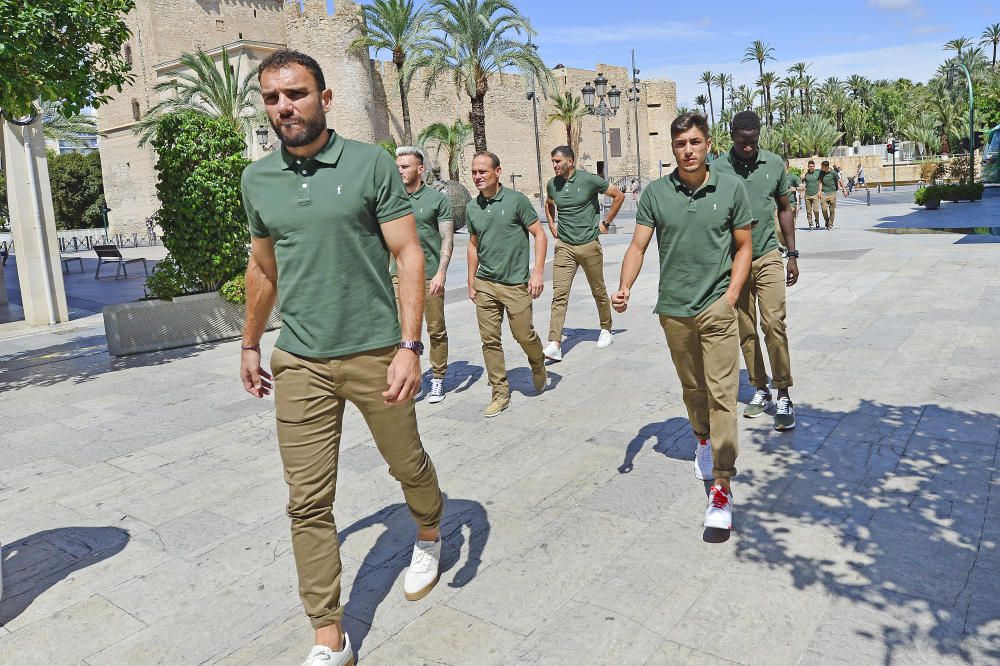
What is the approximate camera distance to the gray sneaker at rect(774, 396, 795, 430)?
5.04 meters

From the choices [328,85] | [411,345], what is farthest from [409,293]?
[328,85]

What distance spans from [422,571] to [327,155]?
1.65 m

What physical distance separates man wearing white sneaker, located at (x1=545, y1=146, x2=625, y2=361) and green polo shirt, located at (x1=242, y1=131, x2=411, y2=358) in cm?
464

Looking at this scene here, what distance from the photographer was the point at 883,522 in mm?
3703

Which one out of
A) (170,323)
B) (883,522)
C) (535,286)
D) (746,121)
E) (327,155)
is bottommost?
(883,522)

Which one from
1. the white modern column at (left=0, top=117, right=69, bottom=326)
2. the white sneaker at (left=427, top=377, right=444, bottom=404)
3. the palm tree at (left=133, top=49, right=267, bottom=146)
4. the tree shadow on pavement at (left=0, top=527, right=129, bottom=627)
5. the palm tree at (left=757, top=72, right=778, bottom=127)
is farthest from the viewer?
the palm tree at (left=757, top=72, right=778, bottom=127)

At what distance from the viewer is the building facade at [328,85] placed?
44.7 metres

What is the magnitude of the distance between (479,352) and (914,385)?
384cm

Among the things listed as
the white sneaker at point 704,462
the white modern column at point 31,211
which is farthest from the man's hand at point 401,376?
the white modern column at point 31,211

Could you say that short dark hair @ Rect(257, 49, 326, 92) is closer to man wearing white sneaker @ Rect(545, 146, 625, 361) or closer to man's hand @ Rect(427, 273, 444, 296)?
man's hand @ Rect(427, 273, 444, 296)

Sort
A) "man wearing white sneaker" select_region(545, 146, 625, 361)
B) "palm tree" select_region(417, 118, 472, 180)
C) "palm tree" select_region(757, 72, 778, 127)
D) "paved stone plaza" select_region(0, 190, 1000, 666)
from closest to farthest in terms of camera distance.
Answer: "paved stone plaza" select_region(0, 190, 1000, 666)
"man wearing white sneaker" select_region(545, 146, 625, 361)
"palm tree" select_region(417, 118, 472, 180)
"palm tree" select_region(757, 72, 778, 127)

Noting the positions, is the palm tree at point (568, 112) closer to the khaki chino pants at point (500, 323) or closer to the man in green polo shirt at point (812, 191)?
the man in green polo shirt at point (812, 191)

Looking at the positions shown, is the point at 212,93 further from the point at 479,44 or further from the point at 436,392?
the point at 436,392

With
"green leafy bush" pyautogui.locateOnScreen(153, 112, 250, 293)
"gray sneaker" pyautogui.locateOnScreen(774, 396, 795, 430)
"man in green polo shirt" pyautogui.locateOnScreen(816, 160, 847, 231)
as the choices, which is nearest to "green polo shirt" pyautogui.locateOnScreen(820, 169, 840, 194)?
"man in green polo shirt" pyautogui.locateOnScreen(816, 160, 847, 231)
